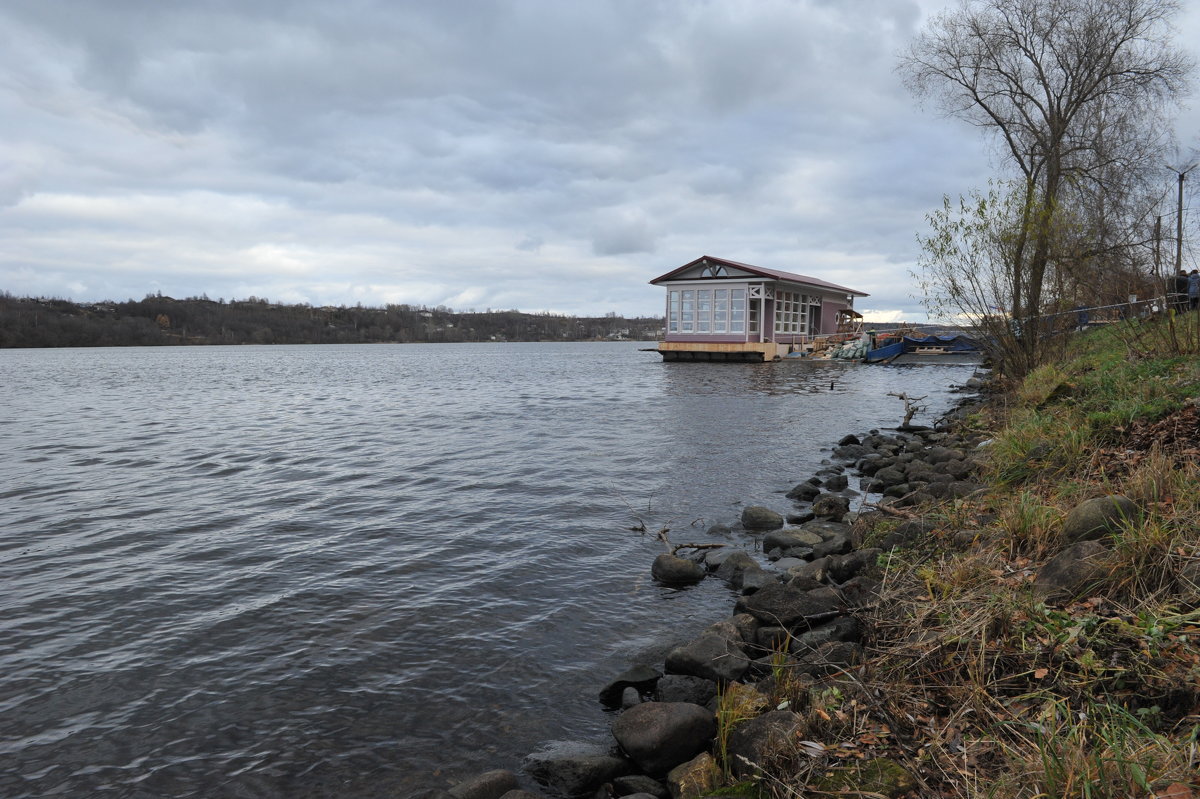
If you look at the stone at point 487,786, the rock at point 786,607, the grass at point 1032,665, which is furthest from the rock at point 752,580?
the stone at point 487,786

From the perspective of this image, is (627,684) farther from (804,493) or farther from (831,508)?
(804,493)

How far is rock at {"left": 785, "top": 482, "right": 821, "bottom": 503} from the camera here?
35.0 feet

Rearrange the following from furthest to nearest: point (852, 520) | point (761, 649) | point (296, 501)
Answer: point (296, 501) < point (852, 520) < point (761, 649)

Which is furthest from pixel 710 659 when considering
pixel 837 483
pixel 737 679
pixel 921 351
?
pixel 921 351

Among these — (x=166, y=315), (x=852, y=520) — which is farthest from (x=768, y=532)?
(x=166, y=315)

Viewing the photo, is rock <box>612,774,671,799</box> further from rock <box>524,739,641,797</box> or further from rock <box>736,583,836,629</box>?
rock <box>736,583,836,629</box>

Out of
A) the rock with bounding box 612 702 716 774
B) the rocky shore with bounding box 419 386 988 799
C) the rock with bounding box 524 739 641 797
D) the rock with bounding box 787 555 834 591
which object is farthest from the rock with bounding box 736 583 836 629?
the rock with bounding box 524 739 641 797

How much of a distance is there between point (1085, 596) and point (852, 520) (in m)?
4.74

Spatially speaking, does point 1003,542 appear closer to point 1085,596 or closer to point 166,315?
point 1085,596

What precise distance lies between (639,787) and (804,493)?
297 inches

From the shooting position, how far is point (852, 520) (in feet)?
28.9

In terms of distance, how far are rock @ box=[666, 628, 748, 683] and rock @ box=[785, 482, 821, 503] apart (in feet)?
19.3

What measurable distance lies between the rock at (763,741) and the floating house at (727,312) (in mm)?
40728

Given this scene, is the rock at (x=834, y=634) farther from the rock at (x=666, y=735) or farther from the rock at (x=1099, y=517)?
the rock at (x=1099, y=517)
